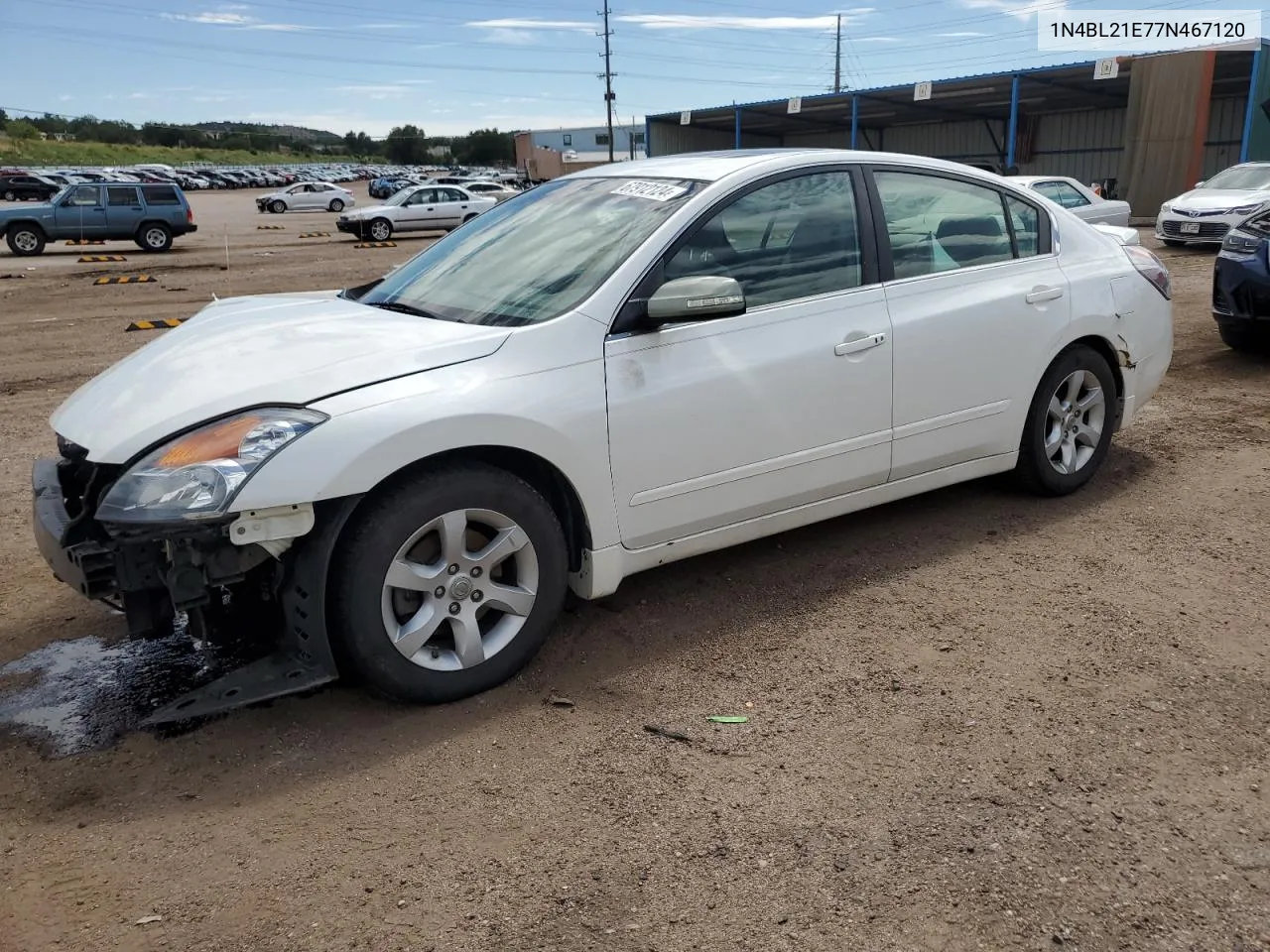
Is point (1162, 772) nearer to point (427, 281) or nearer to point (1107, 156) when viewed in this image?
point (427, 281)

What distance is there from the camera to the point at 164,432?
10.0ft

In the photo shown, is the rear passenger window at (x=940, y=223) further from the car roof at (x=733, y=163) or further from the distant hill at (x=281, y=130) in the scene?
the distant hill at (x=281, y=130)

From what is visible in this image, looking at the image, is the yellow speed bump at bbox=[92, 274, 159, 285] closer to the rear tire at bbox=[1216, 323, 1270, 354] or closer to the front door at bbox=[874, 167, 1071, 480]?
the rear tire at bbox=[1216, 323, 1270, 354]

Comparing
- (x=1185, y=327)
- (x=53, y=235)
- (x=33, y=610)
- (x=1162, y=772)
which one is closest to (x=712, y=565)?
(x=1162, y=772)

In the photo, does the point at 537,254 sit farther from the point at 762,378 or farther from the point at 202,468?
the point at 202,468

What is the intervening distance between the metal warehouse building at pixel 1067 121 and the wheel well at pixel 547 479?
33868 millimetres

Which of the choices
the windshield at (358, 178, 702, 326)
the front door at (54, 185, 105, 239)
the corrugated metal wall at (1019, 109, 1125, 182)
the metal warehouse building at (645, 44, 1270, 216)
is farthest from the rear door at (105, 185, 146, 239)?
the corrugated metal wall at (1019, 109, 1125, 182)

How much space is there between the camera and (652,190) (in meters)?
4.03

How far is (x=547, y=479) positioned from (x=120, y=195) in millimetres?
24820

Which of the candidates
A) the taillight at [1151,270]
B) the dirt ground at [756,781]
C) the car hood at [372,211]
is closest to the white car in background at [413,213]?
the car hood at [372,211]

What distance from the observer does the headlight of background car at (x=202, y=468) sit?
2885 mm

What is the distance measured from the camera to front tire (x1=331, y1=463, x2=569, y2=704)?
309 cm

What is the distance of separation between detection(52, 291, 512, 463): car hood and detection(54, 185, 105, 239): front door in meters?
23.6

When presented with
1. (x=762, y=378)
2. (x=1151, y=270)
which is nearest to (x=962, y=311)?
(x=762, y=378)
